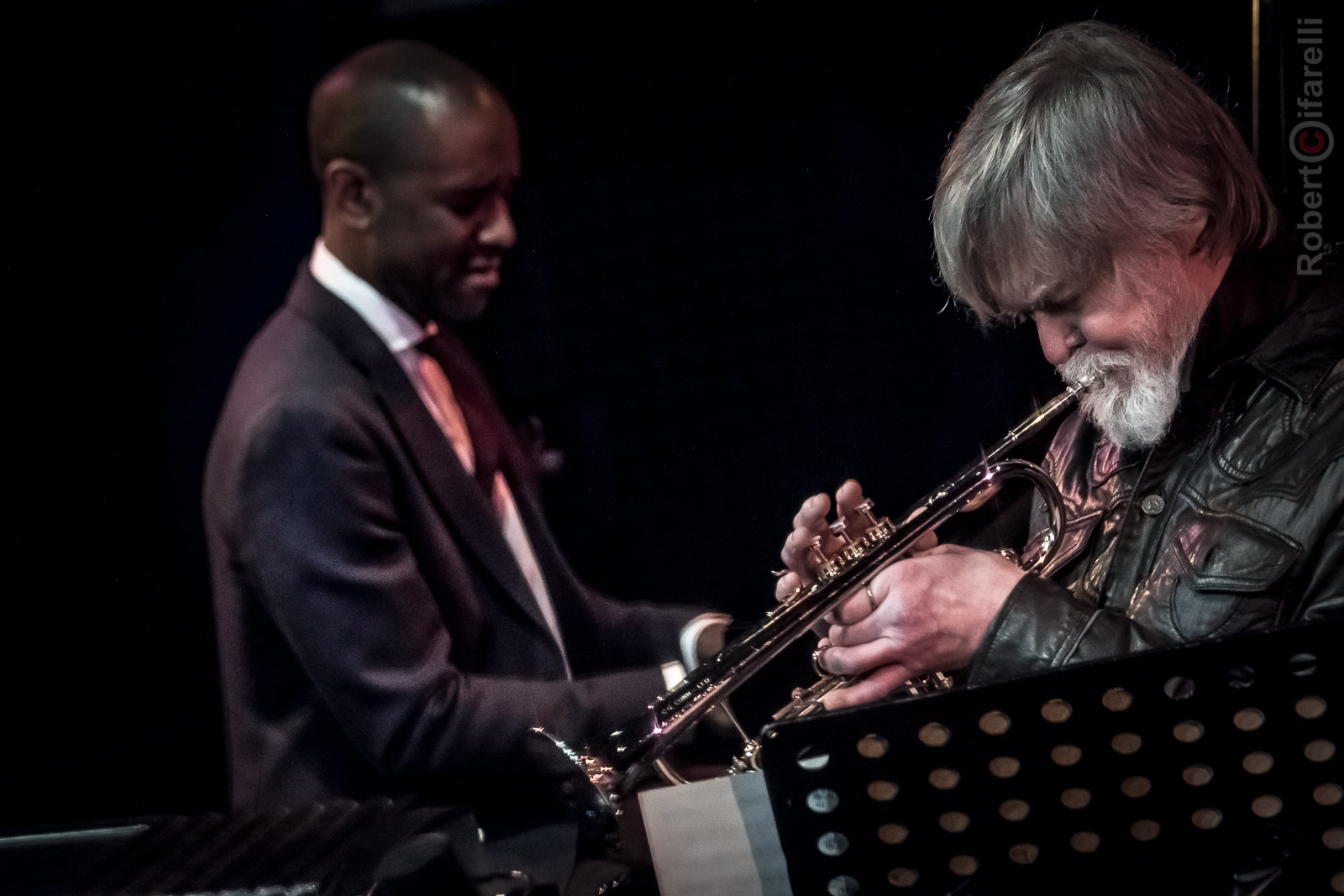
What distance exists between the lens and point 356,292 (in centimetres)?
208

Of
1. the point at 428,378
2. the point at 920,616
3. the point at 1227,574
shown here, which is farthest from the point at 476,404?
the point at 1227,574

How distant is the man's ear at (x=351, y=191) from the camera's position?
204 centimetres

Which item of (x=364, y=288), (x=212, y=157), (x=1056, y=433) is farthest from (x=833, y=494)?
(x=212, y=157)

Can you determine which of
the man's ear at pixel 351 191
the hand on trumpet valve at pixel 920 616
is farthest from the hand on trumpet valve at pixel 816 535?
the man's ear at pixel 351 191

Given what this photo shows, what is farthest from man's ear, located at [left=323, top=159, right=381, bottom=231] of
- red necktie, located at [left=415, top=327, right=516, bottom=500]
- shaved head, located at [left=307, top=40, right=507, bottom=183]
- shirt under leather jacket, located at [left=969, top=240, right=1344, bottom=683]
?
shirt under leather jacket, located at [left=969, top=240, right=1344, bottom=683]

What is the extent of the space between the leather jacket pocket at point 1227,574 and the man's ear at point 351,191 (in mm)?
1589

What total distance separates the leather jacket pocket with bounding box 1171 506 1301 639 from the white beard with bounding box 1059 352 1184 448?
0.22 m

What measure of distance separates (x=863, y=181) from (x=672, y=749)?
4.02ft

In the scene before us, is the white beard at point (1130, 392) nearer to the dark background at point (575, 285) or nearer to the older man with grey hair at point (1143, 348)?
the older man with grey hair at point (1143, 348)

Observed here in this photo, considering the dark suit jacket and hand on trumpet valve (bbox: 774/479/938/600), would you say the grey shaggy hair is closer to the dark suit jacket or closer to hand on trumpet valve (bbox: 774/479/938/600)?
hand on trumpet valve (bbox: 774/479/938/600)

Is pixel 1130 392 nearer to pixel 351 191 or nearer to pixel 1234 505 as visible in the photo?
pixel 1234 505

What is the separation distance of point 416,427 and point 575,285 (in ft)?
1.37

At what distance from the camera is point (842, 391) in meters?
2.28

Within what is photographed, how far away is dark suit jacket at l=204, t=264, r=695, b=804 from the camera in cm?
208
